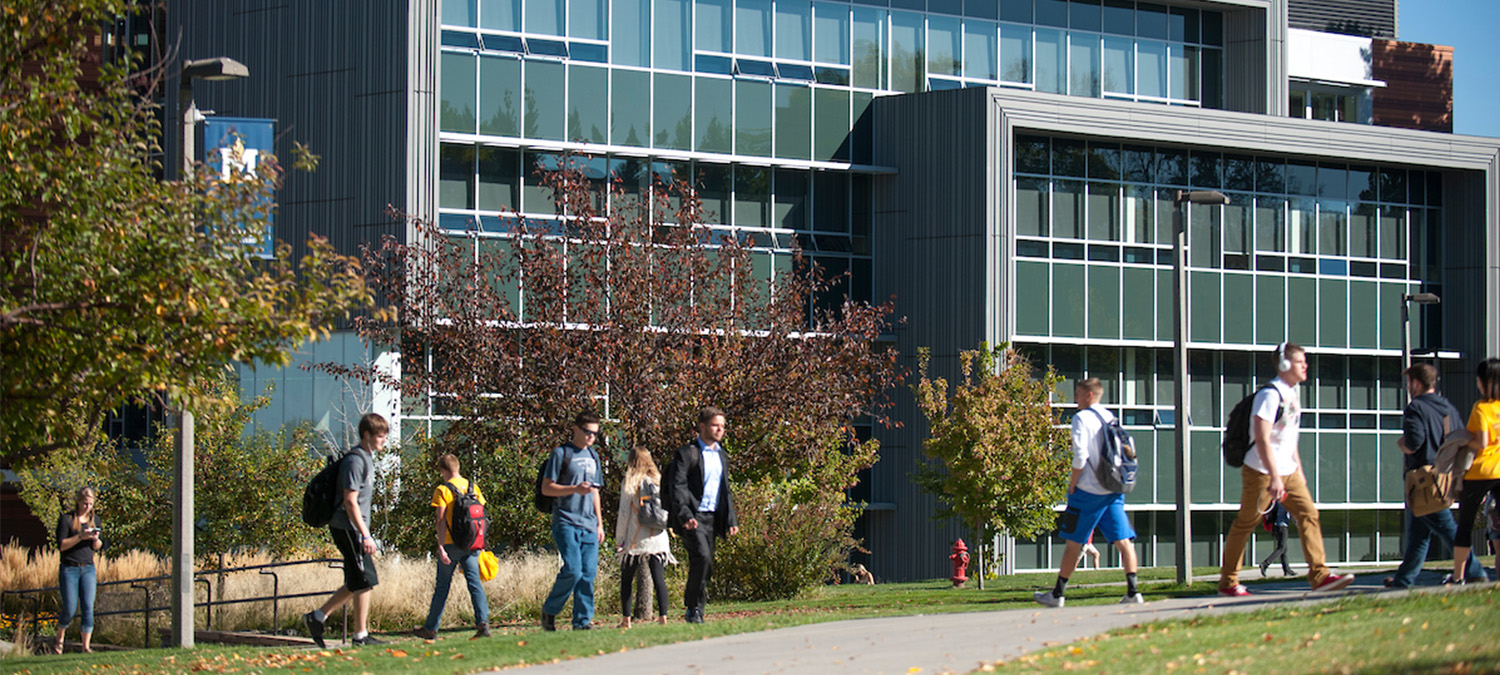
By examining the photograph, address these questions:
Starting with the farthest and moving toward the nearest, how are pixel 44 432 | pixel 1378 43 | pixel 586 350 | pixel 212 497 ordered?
pixel 1378 43 < pixel 212 497 < pixel 586 350 < pixel 44 432

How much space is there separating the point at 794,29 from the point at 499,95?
20.7 feet

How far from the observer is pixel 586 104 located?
29.3 m

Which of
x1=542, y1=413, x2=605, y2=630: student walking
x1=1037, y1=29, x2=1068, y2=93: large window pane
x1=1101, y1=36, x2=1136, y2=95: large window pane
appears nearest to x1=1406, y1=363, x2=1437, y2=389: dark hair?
x1=542, y1=413, x2=605, y2=630: student walking

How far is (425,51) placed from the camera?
28.1m

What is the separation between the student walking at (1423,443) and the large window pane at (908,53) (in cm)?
2138

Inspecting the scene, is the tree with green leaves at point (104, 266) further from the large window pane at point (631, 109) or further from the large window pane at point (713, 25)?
the large window pane at point (713, 25)

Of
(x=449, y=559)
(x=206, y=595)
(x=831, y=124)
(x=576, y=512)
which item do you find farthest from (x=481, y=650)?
(x=831, y=124)

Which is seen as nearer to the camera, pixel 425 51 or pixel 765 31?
pixel 425 51

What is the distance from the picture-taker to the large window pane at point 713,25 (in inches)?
1207

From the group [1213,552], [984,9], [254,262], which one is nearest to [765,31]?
[984,9]

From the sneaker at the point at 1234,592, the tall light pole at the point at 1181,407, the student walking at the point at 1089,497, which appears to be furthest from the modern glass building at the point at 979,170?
the sneaker at the point at 1234,592

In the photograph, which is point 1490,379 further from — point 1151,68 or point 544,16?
point 1151,68

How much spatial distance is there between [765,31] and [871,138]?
119 inches

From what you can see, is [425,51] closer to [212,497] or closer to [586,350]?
[212,497]
